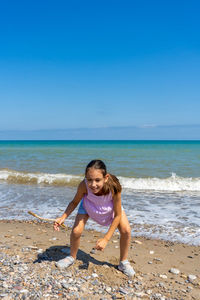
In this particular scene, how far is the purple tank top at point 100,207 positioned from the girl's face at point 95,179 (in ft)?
0.71

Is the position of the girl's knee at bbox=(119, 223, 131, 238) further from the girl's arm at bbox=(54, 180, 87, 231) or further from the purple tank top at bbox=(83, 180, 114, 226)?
the girl's arm at bbox=(54, 180, 87, 231)

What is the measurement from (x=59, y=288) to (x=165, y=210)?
5.15m

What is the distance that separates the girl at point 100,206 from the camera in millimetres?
3518

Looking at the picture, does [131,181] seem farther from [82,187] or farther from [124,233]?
[82,187]

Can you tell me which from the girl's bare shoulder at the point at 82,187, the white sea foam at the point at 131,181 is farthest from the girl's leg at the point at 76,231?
the white sea foam at the point at 131,181

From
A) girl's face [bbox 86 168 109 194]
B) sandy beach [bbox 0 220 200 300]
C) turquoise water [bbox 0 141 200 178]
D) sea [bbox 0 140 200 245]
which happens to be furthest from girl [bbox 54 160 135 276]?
turquoise water [bbox 0 141 200 178]

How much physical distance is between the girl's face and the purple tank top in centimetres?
22

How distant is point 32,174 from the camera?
1462 centimetres

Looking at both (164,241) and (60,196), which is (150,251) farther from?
(60,196)

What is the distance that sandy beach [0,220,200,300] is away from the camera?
318 cm

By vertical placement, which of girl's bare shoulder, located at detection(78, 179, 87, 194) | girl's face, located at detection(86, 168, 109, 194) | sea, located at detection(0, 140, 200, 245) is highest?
girl's face, located at detection(86, 168, 109, 194)

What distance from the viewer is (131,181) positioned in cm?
1294

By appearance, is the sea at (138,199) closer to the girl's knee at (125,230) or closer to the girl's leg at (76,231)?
the girl's knee at (125,230)

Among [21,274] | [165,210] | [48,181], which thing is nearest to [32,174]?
[48,181]
